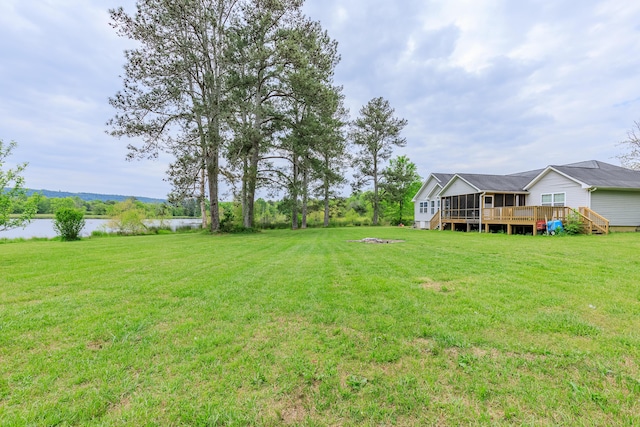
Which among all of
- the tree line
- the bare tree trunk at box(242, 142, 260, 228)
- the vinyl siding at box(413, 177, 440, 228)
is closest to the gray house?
the vinyl siding at box(413, 177, 440, 228)

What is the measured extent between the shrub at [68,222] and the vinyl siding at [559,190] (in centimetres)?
2813

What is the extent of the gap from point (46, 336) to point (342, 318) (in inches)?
128

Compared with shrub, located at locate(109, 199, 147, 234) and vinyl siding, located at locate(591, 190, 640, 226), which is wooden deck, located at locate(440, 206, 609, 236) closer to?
vinyl siding, located at locate(591, 190, 640, 226)

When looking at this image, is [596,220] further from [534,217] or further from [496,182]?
[496,182]

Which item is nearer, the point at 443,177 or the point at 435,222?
the point at 435,222

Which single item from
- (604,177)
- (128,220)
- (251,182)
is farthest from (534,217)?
(128,220)

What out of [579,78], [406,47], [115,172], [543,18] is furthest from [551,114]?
[115,172]

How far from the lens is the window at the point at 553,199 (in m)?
15.5

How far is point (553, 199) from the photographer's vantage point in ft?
52.4

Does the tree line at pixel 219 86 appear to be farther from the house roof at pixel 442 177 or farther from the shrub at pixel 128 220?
the house roof at pixel 442 177

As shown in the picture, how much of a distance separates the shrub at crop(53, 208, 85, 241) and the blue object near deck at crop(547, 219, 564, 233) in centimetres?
2574

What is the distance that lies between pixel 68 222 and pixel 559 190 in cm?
2871

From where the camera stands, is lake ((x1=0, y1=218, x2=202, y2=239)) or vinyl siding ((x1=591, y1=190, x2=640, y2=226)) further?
lake ((x1=0, y1=218, x2=202, y2=239))

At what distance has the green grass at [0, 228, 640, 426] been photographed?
1.77 meters
